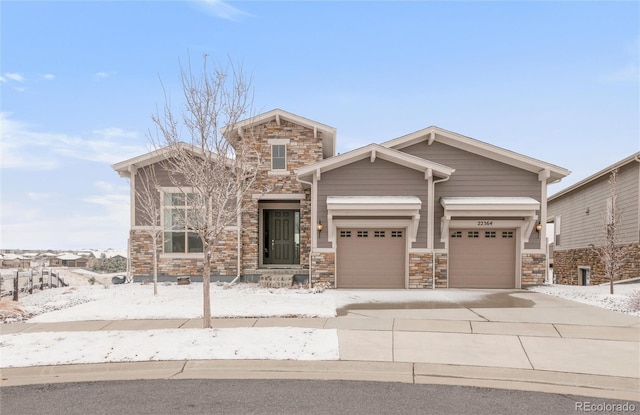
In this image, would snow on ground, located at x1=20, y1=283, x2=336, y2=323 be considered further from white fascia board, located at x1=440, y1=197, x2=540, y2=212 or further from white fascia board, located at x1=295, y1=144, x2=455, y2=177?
white fascia board, located at x1=440, y1=197, x2=540, y2=212

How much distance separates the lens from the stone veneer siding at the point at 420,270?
15773 mm

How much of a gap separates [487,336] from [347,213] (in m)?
7.85

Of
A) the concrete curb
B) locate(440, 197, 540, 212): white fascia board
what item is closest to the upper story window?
locate(440, 197, 540, 212): white fascia board

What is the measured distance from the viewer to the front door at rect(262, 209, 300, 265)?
62.7 feet

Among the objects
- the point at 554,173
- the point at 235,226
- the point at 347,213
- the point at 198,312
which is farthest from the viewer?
the point at 235,226

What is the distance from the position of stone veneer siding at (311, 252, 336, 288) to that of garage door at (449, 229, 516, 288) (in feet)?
14.3

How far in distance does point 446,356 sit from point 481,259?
10.0m


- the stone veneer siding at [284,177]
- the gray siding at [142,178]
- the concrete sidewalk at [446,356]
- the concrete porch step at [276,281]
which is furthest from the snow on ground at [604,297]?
the gray siding at [142,178]

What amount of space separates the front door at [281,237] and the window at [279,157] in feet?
6.52

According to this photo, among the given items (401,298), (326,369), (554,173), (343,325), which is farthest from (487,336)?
(554,173)

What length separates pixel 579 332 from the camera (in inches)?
339

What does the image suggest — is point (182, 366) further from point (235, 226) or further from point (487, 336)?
point (235, 226)

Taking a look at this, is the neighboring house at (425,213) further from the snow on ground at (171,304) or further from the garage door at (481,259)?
the snow on ground at (171,304)

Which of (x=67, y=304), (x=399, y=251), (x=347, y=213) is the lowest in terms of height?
(x=67, y=304)
